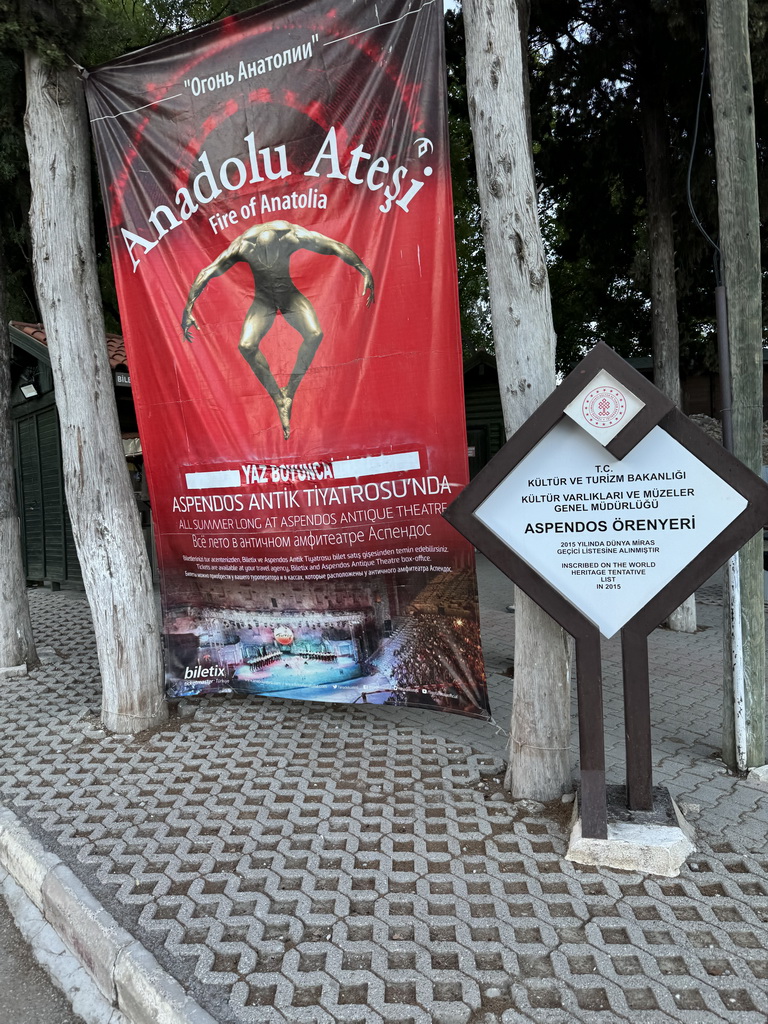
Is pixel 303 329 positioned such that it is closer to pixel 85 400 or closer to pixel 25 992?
pixel 85 400

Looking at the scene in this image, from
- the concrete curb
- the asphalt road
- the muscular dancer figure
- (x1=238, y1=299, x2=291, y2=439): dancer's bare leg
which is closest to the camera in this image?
the concrete curb

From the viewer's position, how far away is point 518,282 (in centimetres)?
354

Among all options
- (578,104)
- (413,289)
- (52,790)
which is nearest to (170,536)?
(52,790)

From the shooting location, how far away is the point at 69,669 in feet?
22.1

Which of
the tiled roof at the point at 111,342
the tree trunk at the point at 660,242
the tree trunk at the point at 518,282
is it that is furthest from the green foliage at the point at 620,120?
the tiled roof at the point at 111,342

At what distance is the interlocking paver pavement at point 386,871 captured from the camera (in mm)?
2438

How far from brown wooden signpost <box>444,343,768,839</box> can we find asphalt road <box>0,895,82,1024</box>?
216cm

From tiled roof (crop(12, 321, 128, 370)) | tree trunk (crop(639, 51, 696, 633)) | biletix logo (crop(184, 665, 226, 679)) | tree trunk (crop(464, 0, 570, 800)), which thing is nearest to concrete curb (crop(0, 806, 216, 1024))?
biletix logo (crop(184, 665, 226, 679))

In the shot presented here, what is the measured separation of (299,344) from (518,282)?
4.81 ft

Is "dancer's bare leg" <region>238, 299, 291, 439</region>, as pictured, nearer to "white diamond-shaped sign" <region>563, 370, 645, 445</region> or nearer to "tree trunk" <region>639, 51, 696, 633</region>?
"white diamond-shaped sign" <region>563, 370, 645, 445</region>

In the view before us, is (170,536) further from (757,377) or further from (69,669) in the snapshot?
(757,377)

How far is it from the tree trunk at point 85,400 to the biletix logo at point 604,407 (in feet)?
10.9

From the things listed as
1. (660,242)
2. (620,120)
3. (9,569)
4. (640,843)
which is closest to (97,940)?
(640,843)

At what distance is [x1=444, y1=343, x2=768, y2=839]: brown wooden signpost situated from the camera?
118 inches
